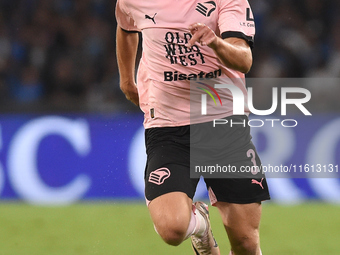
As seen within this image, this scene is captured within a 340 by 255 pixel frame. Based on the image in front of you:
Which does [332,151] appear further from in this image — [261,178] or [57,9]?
[57,9]

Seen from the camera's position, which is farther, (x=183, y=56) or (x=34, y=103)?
(x=34, y=103)

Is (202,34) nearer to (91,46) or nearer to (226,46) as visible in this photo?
(226,46)

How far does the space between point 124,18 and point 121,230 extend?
264 centimetres

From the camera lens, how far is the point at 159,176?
12.3ft

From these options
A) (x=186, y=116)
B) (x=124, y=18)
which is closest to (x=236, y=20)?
(x=186, y=116)

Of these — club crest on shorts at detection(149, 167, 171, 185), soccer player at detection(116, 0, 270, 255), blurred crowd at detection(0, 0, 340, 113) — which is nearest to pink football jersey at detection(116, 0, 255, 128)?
soccer player at detection(116, 0, 270, 255)

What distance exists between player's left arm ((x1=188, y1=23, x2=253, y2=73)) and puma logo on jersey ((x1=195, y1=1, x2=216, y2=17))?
0.89ft

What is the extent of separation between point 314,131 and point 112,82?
3143 mm

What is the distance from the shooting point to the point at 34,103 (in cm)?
778

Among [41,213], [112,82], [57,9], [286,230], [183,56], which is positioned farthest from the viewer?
[57,9]

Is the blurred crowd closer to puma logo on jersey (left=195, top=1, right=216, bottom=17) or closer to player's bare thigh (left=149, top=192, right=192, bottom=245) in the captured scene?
puma logo on jersey (left=195, top=1, right=216, bottom=17)

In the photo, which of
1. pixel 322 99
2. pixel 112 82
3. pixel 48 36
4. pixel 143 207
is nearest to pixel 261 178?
pixel 143 207

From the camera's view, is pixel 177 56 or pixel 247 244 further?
pixel 247 244

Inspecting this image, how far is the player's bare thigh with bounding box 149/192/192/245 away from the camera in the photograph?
3539 millimetres
